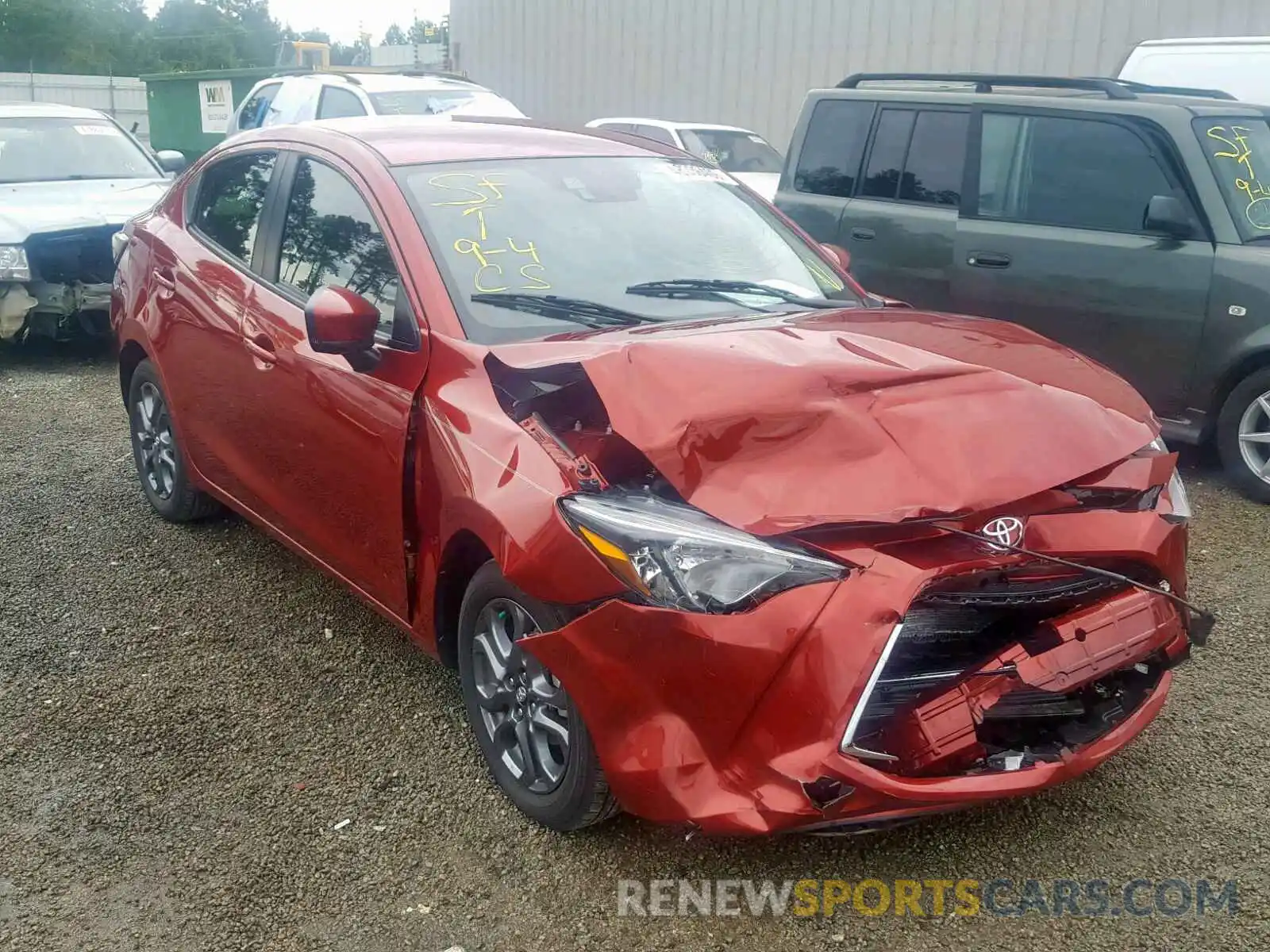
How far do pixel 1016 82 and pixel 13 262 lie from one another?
250 inches

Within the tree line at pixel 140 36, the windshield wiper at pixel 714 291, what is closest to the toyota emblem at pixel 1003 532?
the windshield wiper at pixel 714 291

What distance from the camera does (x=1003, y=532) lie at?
2.61 m

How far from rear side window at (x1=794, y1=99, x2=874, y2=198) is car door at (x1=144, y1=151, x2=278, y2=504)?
3.66m

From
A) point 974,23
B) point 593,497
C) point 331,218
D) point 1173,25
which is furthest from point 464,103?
point 593,497

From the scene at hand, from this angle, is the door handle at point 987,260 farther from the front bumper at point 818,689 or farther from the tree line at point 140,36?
the tree line at point 140,36

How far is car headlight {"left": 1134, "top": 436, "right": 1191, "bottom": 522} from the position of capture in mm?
2943

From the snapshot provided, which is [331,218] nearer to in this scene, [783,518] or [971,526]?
[783,518]

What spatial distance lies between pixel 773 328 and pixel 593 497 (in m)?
0.86

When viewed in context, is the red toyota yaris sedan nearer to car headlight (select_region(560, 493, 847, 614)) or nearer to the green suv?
car headlight (select_region(560, 493, 847, 614))

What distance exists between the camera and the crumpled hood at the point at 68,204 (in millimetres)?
8133

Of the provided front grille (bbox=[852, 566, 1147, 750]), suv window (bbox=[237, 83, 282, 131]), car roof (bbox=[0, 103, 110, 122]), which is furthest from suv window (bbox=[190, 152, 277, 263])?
suv window (bbox=[237, 83, 282, 131])

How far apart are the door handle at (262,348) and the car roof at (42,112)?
675 cm

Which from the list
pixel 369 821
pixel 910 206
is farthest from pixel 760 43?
pixel 369 821

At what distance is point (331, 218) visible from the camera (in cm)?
394
